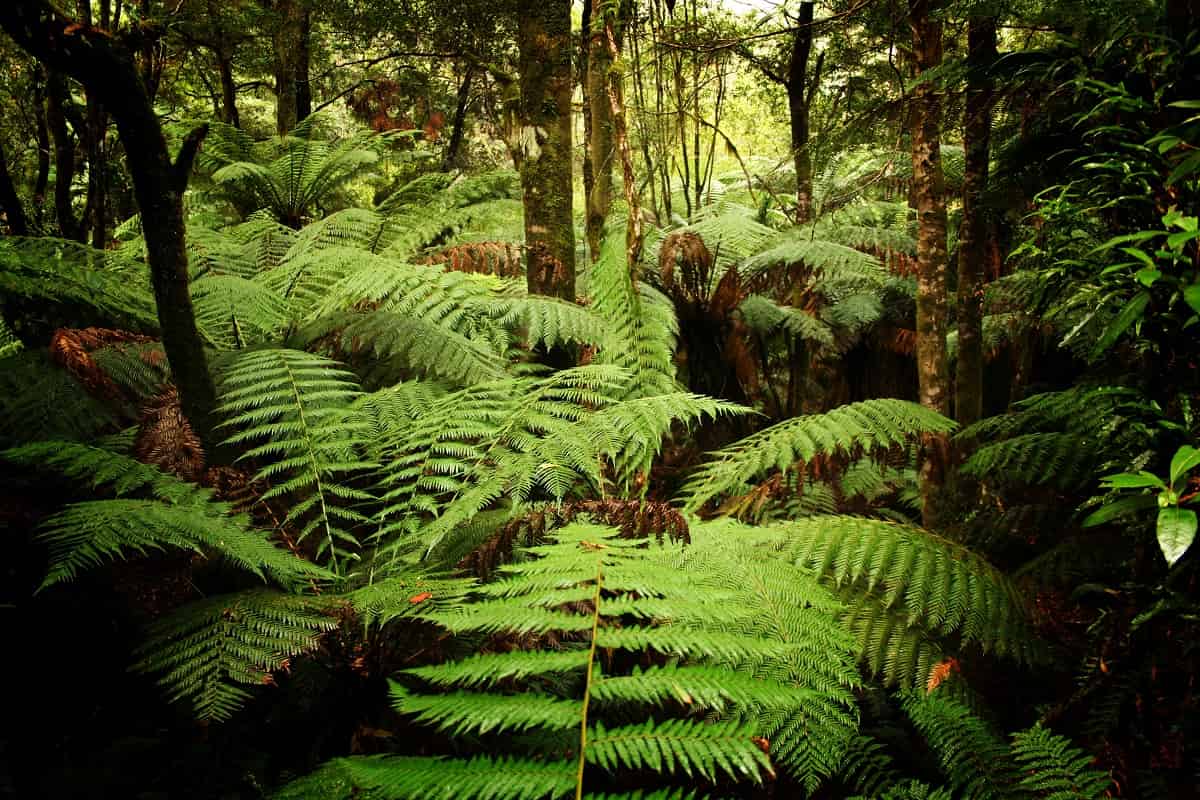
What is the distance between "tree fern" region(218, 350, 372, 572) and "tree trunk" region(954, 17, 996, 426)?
2.00m

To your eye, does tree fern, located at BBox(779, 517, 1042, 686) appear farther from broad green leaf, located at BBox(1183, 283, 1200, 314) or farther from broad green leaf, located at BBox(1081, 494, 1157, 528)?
broad green leaf, located at BBox(1183, 283, 1200, 314)

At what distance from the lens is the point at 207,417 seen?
156 centimetres

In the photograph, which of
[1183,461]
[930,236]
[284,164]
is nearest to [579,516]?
[1183,461]

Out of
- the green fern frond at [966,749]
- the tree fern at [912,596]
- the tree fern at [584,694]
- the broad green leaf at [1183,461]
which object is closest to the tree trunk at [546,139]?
the tree fern at [912,596]

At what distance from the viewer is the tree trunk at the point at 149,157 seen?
1.15 meters

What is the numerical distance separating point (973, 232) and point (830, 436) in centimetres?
115

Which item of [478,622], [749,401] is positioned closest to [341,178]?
[749,401]

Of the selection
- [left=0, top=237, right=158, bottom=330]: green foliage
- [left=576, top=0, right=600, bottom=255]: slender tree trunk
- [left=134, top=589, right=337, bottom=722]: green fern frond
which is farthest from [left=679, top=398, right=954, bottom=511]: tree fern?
[left=0, top=237, right=158, bottom=330]: green foliage

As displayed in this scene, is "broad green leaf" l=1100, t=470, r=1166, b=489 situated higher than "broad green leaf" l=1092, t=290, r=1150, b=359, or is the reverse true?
"broad green leaf" l=1092, t=290, r=1150, b=359

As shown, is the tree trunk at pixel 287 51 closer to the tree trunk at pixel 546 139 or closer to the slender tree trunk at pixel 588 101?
the slender tree trunk at pixel 588 101

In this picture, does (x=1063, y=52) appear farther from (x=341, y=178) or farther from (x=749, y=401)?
(x=341, y=178)

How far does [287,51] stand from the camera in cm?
474

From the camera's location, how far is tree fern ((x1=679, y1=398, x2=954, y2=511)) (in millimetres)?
1716

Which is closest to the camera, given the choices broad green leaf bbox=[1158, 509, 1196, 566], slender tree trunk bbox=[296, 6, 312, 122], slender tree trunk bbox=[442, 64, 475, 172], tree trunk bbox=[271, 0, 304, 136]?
broad green leaf bbox=[1158, 509, 1196, 566]
